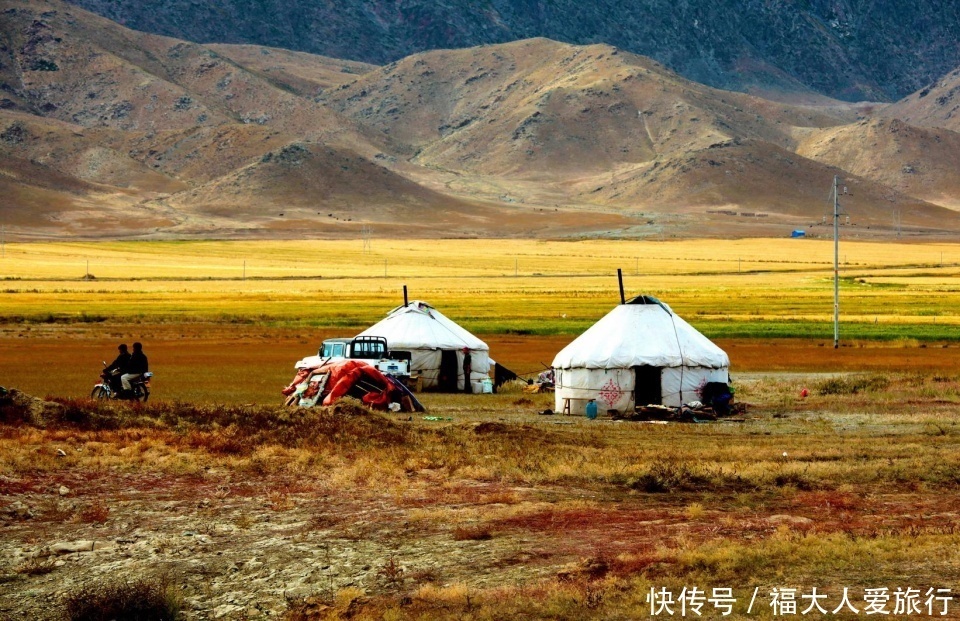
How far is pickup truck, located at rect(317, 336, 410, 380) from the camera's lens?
119ft

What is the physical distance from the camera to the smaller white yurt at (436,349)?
1555 inches

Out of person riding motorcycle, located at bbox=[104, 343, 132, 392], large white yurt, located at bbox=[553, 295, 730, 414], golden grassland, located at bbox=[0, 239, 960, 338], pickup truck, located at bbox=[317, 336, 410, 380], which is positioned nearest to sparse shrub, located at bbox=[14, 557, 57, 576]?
person riding motorcycle, located at bbox=[104, 343, 132, 392]

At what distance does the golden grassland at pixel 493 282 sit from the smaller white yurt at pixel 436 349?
863 inches

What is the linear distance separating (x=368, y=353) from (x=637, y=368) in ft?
26.1

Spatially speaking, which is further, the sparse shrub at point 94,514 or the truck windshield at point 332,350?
the truck windshield at point 332,350

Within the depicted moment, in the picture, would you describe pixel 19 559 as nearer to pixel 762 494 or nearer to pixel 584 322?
pixel 762 494

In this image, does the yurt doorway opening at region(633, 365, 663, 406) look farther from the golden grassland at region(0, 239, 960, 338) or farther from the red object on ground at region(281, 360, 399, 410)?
the golden grassland at region(0, 239, 960, 338)

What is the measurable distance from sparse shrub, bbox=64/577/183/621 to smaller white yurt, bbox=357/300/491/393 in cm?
2520

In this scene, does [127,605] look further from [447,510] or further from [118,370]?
[118,370]

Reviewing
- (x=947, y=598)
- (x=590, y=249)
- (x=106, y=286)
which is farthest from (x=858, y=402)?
(x=590, y=249)

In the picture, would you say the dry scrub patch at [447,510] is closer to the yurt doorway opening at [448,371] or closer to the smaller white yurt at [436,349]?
the smaller white yurt at [436,349]

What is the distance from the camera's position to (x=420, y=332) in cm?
3984

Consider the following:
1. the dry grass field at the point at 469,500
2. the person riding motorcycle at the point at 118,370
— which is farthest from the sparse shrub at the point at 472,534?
the person riding motorcycle at the point at 118,370

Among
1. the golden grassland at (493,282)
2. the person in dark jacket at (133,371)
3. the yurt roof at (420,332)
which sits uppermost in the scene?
the golden grassland at (493,282)
